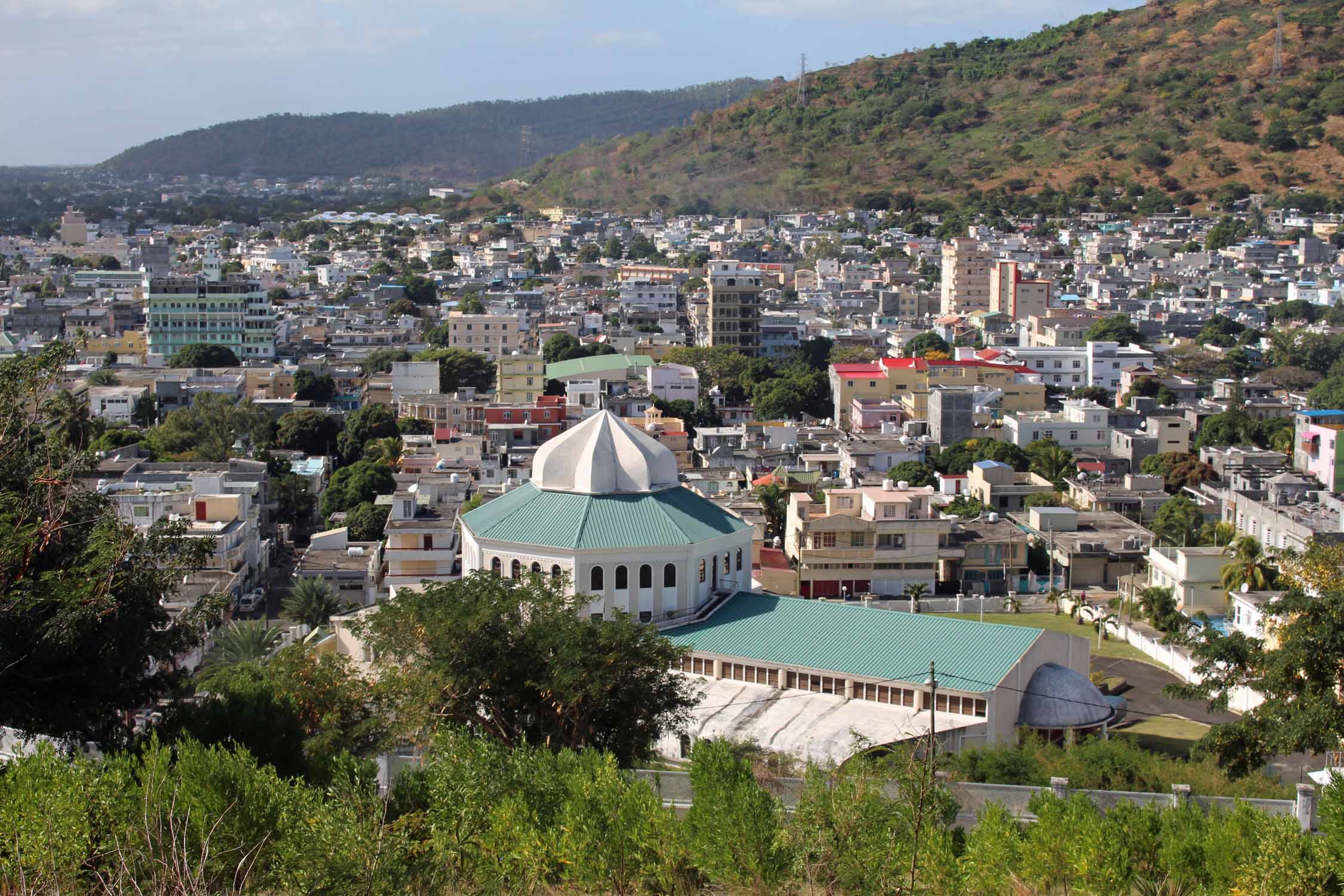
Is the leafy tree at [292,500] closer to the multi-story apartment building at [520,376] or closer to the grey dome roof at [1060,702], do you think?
the multi-story apartment building at [520,376]

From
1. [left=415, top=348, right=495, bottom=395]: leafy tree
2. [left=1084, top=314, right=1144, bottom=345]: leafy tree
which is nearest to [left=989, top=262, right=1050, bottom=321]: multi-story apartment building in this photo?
[left=1084, top=314, right=1144, bottom=345]: leafy tree

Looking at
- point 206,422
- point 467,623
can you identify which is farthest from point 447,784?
point 206,422

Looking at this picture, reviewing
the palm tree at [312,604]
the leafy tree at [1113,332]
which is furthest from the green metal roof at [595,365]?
the palm tree at [312,604]

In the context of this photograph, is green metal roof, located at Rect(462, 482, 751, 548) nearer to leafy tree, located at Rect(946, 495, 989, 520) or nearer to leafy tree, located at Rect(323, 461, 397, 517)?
leafy tree, located at Rect(946, 495, 989, 520)

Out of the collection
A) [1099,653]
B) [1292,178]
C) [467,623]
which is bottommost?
[1099,653]

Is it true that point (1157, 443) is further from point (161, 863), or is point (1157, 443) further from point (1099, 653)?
point (161, 863)

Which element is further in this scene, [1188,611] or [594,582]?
[1188,611]
